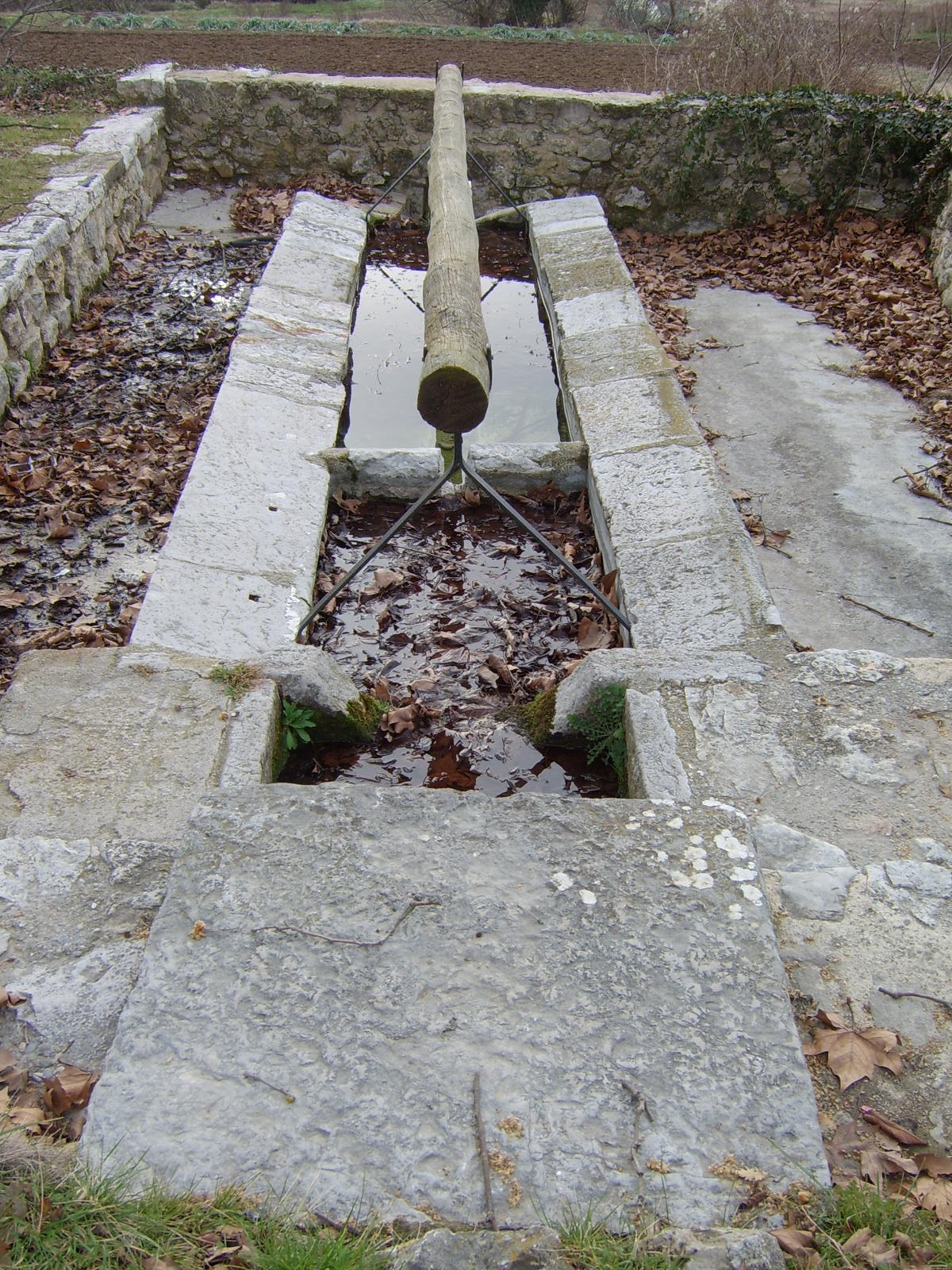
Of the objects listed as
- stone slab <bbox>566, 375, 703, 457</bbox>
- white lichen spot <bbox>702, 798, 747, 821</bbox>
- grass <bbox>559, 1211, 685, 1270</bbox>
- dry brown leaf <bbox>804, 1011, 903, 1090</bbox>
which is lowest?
dry brown leaf <bbox>804, 1011, 903, 1090</bbox>

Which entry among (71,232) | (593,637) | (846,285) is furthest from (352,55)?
(593,637)

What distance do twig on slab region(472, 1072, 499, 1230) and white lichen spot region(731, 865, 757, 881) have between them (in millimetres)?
745

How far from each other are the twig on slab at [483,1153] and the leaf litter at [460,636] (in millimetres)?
1329

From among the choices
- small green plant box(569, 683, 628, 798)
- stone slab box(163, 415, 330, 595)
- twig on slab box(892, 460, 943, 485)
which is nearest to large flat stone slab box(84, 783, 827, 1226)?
small green plant box(569, 683, 628, 798)

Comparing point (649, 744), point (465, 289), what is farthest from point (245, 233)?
point (649, 744)

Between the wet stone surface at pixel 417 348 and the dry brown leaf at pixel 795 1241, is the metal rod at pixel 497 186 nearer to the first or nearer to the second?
the wet stone surface at pixel 417 348

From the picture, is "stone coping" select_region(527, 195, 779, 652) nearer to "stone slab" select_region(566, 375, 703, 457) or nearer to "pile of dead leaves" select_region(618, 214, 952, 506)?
"stone slab" select_region(566, 375, 703, 457)

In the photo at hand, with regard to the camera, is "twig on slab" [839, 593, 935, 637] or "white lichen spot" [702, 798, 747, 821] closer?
"white lichen spot" [702, 798, 747, 821]

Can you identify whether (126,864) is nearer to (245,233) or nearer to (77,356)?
(77,356)

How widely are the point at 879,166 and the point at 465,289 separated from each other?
532 centimetres

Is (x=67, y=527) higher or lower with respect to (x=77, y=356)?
lower

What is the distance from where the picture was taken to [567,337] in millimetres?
5359

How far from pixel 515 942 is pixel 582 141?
744cm

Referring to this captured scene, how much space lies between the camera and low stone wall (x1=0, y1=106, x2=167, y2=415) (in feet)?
16.5
